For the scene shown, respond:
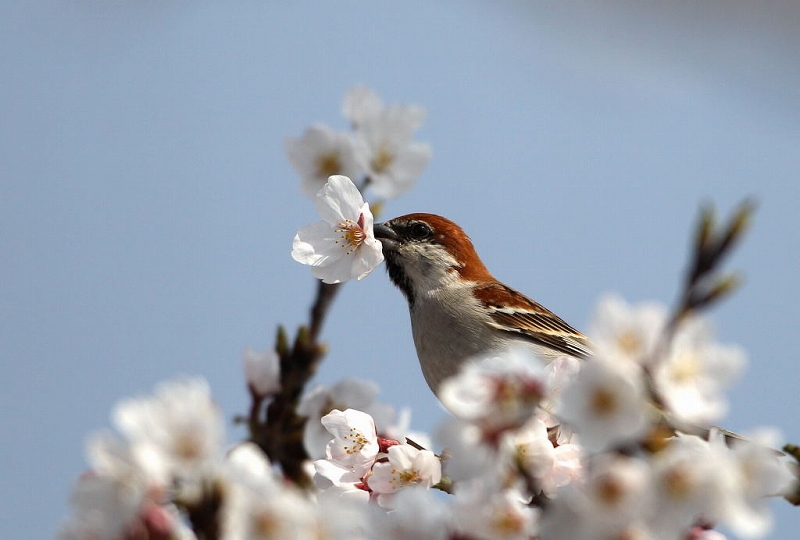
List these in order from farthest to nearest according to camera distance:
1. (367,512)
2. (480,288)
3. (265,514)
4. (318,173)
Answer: (480,288) → (318,173) → (367,512) → (265,514)

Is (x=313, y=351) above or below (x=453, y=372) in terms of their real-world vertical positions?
below

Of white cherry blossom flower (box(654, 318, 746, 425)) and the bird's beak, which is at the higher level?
the bird's beak

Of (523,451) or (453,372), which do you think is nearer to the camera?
(523,451)

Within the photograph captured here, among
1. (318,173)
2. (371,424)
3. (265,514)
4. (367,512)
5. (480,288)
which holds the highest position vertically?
(480,288)

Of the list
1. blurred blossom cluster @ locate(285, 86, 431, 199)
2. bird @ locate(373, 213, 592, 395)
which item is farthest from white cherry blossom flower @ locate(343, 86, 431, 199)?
bird @ locate(373, 213, 592, 395)

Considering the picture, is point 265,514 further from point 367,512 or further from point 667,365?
point 667,365

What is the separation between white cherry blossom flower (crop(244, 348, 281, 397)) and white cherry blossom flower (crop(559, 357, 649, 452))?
3.50 feet

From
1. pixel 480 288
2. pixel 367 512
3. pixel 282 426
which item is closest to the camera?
pixel 367 512

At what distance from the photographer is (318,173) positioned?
266 centimetres

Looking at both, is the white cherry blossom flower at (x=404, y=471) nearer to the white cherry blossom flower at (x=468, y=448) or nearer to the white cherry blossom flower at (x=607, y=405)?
the white cherry blossom flower at (x=468, y=448)

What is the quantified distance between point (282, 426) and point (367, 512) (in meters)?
0.52

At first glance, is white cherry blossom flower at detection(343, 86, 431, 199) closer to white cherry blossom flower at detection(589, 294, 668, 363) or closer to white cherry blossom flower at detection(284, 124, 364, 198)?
white cherry blossom flower at detection(284, 124, 364, 198)

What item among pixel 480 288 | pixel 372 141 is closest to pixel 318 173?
pixel 372 141

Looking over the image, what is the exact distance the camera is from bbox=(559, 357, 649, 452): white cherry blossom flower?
120 cm
